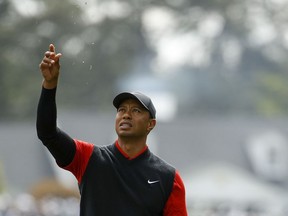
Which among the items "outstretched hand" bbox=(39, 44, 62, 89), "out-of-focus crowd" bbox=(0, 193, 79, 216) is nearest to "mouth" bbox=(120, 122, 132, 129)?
Answer: "outstretched hand" bbox=(39, 44, 62, 89)

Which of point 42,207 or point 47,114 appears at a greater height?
point 42,207

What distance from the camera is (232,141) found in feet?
145

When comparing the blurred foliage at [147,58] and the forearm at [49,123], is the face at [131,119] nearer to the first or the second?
the forearm at [49,123]

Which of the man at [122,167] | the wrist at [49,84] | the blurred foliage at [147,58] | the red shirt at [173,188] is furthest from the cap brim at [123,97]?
the blurred foliage at [147,58]

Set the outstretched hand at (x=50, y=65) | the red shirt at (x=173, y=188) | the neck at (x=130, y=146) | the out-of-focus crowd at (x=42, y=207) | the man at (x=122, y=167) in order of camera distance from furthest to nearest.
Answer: the out-of-focus crowd at (x=42, y=207) < the neck at (x=130, y=146) < the red shirt at (x=173, y=188) < the man at (x=122, y=167) < the outstretched hand at (x=50, y=65)

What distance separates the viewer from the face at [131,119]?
6.35m

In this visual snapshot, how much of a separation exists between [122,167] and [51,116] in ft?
1.87

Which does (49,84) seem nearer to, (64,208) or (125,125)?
(125,125)

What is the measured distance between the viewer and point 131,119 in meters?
6.36

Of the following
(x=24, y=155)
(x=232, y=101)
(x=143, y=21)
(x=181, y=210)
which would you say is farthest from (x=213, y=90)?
(x=181, y=210)

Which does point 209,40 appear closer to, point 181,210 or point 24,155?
point 24,155

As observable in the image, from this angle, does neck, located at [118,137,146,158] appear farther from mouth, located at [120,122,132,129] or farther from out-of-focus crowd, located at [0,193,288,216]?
out-of-focus crowd, located at [0,193,288,216]

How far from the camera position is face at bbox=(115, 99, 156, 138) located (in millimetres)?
6348

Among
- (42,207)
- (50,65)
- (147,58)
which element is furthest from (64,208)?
(147,58)
